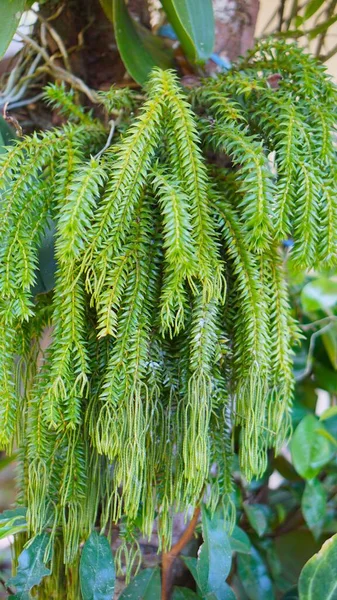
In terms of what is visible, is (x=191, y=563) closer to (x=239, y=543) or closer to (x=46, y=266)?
(x=239, y=543)

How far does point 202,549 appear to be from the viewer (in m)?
0.61

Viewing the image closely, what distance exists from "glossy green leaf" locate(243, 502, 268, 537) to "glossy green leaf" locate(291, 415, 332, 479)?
0.46ft

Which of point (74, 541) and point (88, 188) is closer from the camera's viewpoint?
point (88, 188)

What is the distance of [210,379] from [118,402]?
3.6 inches

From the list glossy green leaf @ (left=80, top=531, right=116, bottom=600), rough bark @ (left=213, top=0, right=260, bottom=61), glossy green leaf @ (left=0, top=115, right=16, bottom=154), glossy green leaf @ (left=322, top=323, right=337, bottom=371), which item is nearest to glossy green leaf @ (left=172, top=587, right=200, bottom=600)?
glossy green leaf @ (left=80, top=531, right=116, bottom=600)

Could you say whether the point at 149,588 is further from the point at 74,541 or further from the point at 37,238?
the point at 37,238

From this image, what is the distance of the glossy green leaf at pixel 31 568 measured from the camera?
0.56 m

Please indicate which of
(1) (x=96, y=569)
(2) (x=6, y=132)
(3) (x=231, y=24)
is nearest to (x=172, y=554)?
(1) (x=96, y=569)

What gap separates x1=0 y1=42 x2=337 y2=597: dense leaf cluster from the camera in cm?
46

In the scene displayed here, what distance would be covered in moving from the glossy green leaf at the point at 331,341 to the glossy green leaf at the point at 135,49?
0.45m

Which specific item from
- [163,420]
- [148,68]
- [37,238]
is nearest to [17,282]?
[37,238]

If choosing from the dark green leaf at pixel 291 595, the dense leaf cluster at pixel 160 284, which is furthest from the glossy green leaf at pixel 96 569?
the dark green leaf at pixel 291 595

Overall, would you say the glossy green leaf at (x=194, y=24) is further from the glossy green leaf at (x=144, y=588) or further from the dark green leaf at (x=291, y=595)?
the dark green leaf at (x=291, y=595)

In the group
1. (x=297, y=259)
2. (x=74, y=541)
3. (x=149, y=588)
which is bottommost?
(x=149, y=588)
